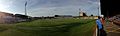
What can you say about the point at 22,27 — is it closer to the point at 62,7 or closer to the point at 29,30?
the point at 29,30

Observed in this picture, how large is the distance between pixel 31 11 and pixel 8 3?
0.15 metres

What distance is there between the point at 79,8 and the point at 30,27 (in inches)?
16.1

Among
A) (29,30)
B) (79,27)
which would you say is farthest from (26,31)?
(79,27)

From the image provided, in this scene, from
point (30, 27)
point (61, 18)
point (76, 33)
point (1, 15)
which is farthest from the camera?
point (76, 33)

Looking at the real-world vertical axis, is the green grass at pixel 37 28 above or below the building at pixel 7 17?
below

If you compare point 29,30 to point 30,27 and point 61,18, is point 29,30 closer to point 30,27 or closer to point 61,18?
point 30,27

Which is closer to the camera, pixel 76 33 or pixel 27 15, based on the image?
pixel 27 15

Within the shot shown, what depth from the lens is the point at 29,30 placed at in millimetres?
1472

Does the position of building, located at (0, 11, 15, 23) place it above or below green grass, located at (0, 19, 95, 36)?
above

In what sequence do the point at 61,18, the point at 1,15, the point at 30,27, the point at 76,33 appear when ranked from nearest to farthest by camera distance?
the point at 1,15
the point at 30,27
the point at 61,18
the point at 76,33

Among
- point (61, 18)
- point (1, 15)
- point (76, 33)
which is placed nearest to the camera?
point (1, 15)

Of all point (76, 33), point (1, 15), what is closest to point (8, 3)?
point (1, 15)

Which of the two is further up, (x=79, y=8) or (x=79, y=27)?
(x=79, y=8)

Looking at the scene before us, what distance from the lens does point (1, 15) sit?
1.40 meters
